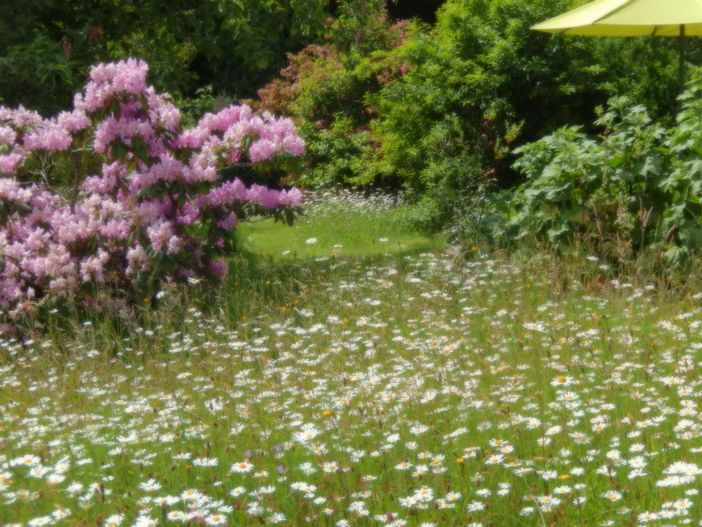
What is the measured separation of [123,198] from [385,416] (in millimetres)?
3909

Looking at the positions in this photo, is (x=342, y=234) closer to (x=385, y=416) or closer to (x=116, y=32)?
(x=116, y=32)

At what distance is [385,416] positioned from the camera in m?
4.59

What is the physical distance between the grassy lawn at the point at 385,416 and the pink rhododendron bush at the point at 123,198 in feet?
2.27

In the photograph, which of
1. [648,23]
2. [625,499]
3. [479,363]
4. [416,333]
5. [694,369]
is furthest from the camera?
[648,23]

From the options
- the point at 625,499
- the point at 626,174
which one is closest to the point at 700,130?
the point at 626,174

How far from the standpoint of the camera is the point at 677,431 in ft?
13.6

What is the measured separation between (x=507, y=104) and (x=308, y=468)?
9.28 m

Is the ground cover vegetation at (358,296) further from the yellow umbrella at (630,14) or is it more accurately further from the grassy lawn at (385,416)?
the yellow umbrella at (630,14)

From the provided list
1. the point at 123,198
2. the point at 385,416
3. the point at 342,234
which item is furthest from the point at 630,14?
the point at 385,416

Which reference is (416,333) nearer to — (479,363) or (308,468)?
(479,363)

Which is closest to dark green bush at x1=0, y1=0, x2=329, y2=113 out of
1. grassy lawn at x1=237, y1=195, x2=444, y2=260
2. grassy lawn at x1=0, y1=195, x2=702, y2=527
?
grassy lawn at x1=237, y1=195, x2=444, y2=260

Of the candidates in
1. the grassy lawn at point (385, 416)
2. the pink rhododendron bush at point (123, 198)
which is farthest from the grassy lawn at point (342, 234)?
the grassy lawn at point (385, 416)

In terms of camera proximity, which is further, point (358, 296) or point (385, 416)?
point (358, 296)

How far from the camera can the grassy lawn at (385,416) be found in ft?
12.1
